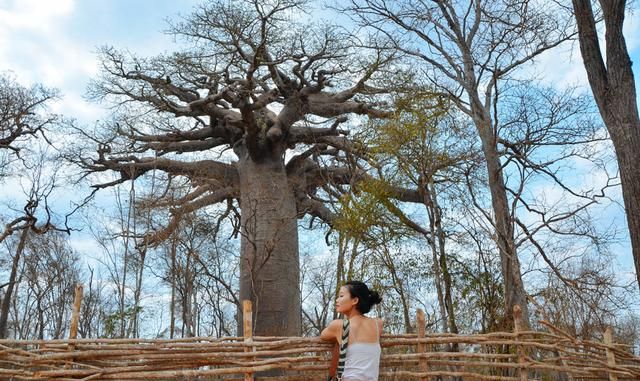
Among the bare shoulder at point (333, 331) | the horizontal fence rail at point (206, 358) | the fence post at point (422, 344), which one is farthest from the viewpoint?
the fence post at point (422, 344)

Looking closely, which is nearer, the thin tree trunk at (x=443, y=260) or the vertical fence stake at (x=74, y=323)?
the vertical fence stake at (x=74, y=323)

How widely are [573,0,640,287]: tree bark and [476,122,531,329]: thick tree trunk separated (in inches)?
54.8

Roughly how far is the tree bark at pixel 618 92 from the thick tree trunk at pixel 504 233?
139cm

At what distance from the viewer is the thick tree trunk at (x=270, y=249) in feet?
23.8

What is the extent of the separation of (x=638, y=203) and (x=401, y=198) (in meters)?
2.79

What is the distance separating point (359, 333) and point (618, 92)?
106 inches

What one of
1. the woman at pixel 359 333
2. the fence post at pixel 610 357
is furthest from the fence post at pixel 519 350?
the woman at pixel 359 333

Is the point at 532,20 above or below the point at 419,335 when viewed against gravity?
above

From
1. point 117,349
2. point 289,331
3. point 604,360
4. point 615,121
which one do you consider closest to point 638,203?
point 615,121

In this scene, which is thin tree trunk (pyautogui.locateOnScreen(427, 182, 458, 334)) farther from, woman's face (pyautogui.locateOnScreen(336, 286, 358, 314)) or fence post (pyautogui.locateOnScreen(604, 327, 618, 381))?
woman's face (pyautogui.locateOnScreen(336, 286, 358, 314))

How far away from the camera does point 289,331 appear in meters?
7.27

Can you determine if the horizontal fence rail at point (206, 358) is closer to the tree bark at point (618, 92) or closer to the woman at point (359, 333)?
the woman at point (359, 333)

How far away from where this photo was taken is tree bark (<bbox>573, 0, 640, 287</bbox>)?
166 inches

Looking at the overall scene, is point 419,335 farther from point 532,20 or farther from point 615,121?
point 532,20
